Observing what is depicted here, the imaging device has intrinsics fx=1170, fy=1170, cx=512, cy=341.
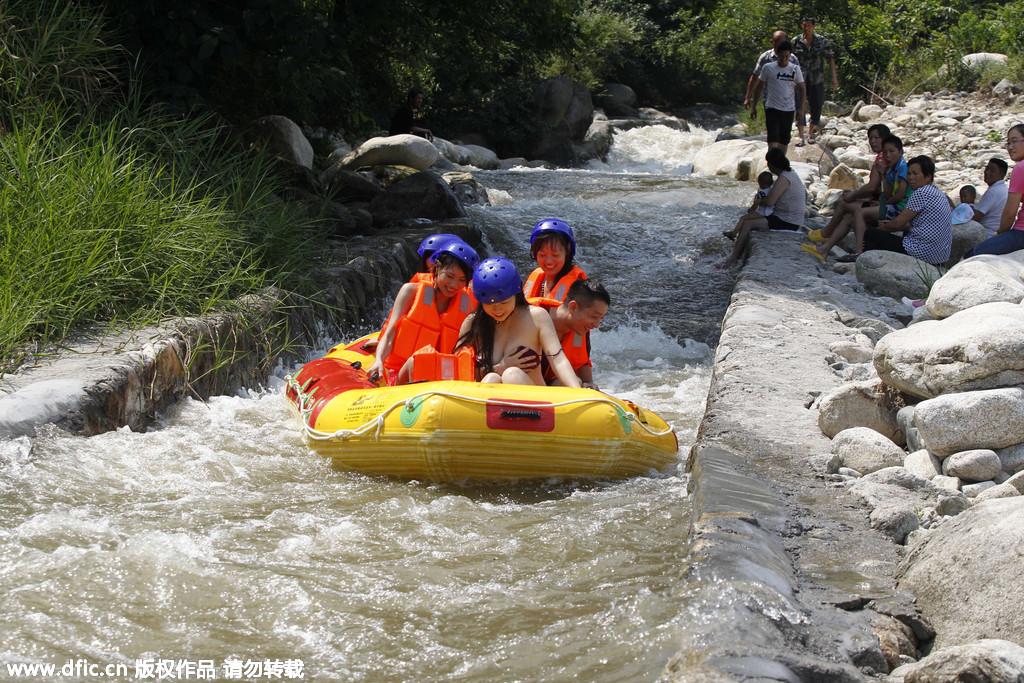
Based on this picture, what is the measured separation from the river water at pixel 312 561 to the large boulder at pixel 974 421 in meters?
1.04

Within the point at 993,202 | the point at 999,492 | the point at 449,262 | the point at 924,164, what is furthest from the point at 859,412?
the point at 993,202

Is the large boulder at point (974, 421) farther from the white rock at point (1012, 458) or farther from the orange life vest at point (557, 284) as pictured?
the orange life vest at point (557, 284)

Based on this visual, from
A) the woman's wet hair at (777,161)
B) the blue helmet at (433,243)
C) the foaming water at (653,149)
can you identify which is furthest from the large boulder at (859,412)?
the foaming water at (653,149)

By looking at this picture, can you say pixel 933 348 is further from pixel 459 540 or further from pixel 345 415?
pixel 345 415

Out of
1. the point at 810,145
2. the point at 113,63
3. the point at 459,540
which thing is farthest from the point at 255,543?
the point at 810,145

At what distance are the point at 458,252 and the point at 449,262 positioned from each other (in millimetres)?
74

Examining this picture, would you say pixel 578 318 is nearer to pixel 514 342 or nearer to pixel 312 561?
pixel 514 342

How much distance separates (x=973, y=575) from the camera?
3.35 m

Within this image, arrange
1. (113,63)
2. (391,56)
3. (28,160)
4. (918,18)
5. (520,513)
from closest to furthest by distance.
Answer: (520,513)
(28,160)
(113,63)
(391,56)
(918,18)

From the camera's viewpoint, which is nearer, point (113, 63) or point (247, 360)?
point (247, 360)

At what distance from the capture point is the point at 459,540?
4453 millimetres

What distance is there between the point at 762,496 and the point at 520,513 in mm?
1058

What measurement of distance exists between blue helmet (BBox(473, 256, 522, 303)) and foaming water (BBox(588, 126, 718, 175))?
15.2 metres

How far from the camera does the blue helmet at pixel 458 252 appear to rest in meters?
6.17
